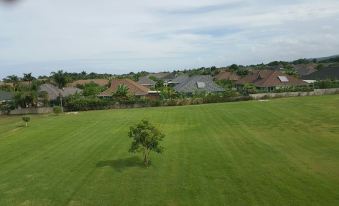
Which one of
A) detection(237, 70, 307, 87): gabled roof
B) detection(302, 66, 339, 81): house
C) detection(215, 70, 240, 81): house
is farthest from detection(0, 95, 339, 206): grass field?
detection(215, 70, 240, 81): house

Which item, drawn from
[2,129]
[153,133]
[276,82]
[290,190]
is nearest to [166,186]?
[153,133]

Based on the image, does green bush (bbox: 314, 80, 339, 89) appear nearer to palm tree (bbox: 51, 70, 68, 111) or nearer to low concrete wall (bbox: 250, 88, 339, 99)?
low concrete wall (bbox: 250, 88, 339, 99)

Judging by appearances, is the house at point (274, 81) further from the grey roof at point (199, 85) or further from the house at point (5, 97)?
the house at point (5, 97)

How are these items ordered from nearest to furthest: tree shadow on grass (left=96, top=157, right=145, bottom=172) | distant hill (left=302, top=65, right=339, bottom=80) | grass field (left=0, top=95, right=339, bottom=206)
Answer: grass field (left=0, top=95, right=339, bottom=206)
tree shadow on grass (left=96, top=157, right=145, bottom=172)
distant hill (left=302, top=65, right=339, bottom=80)

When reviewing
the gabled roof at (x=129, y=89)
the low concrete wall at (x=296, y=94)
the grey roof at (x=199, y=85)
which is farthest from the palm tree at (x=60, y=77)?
the low concrete wall at (x=296, y=94)

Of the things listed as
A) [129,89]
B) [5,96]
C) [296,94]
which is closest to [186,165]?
[296,94]

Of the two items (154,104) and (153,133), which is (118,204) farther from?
(154,104)
